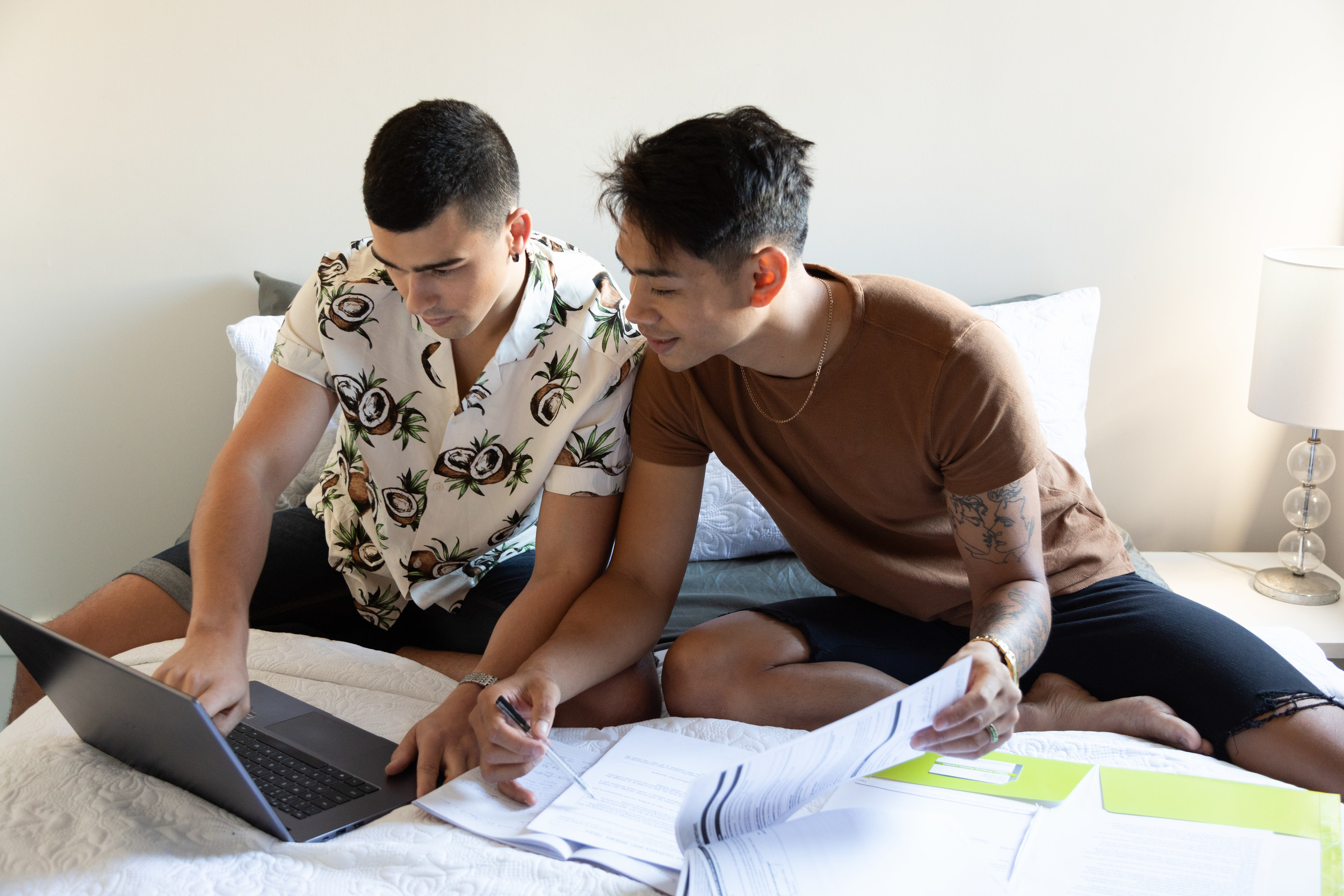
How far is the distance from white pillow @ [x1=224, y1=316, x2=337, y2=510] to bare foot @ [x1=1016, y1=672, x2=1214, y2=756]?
125cm

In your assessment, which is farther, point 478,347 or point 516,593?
point 516,593

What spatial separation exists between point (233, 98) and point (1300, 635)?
2139 millimetres

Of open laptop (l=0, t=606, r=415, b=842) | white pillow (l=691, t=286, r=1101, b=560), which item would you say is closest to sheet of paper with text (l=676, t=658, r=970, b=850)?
open laptop (l=0, t=606, r=415, b=842)

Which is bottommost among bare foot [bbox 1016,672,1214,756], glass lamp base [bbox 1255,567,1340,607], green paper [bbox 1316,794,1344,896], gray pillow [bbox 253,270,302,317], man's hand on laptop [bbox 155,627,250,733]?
glass lamp base [bbox 1255,567,1340,607]

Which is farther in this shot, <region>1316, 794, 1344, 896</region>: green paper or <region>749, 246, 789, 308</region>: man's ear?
<region>749, 246, 789, 308</region>: man's ear

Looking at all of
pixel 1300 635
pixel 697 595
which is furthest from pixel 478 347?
pixel 1300 635

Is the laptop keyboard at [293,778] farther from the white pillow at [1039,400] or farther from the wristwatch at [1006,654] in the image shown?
the white pillow at [1039,400]

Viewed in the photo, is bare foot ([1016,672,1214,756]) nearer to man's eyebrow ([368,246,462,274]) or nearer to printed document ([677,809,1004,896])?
printed document ([677,809,1004,896])

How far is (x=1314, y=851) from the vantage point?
2.76ft

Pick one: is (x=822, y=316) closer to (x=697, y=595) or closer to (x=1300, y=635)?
(x=697, y=595)

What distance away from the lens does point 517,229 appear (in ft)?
4.40

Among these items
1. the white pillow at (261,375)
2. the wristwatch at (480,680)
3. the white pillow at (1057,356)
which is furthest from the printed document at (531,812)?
the white pillow at (1057,356)

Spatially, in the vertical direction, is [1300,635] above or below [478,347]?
below

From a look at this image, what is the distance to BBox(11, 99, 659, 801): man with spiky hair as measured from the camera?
48.6 inches
